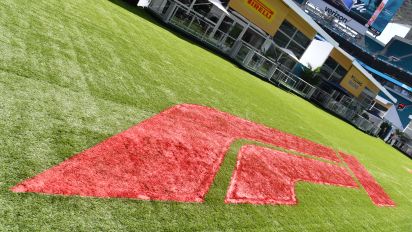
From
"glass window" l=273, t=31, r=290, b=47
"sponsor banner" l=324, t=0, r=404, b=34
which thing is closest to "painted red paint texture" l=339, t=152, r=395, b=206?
"glass window" l=273, t=31, r=290, b=47

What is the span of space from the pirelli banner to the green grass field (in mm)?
9430

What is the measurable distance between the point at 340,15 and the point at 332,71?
1898cm

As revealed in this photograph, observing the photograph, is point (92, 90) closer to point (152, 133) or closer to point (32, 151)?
point (152, 133)

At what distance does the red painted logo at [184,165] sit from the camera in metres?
5.15

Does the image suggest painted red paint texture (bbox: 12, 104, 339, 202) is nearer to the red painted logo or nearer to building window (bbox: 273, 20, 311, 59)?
the red painted logo

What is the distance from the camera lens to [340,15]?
49.0 metres

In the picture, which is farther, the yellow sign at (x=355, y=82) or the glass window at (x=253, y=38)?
the yellow sign at (x=355, y=82)

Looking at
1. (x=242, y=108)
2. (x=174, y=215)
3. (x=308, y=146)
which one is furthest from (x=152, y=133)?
(x=308, y=146)

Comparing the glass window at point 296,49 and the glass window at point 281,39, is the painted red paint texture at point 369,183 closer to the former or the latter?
the glass window at point 281,39

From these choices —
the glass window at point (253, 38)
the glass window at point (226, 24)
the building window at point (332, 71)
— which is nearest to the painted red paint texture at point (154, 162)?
the glass window at point (226, 24)

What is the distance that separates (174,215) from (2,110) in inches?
111

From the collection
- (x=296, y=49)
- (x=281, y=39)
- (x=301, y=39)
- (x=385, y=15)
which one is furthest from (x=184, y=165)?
(x=385, y=15)

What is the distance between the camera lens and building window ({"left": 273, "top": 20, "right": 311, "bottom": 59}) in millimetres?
26250

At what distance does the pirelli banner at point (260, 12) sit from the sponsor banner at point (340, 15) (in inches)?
1027
